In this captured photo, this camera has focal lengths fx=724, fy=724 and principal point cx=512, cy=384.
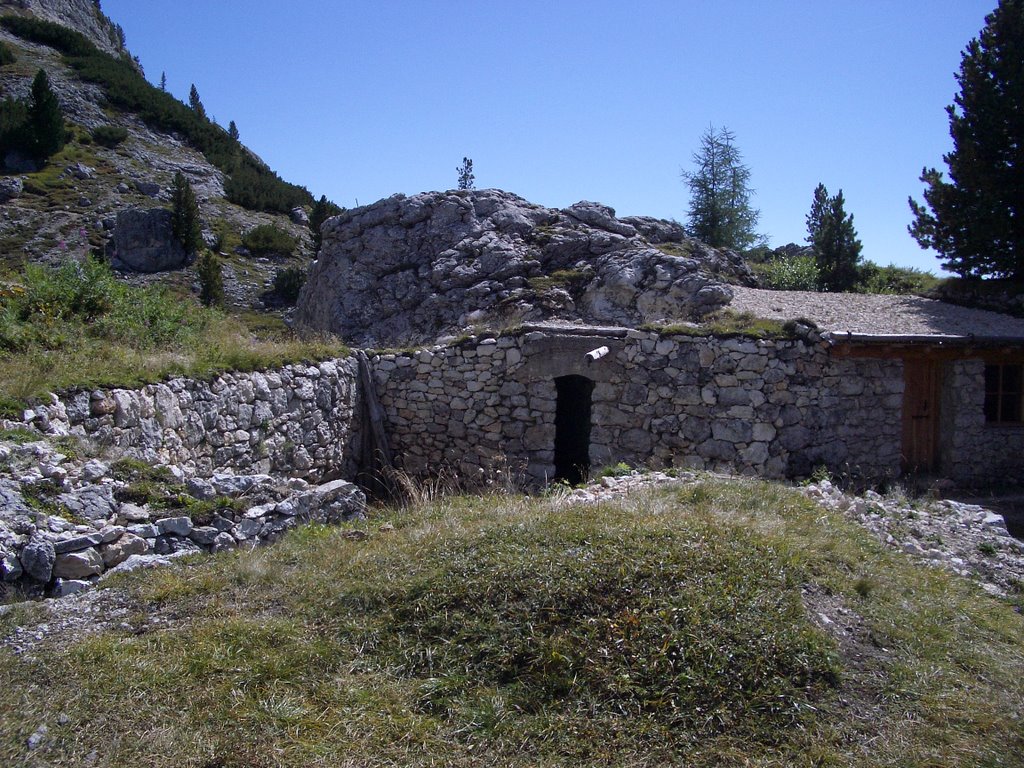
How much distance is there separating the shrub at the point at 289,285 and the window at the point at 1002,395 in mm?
23212

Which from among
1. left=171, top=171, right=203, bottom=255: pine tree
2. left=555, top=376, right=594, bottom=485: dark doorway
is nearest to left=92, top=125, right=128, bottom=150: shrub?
left=171, top=171, right=203, bottom=255: pine tree

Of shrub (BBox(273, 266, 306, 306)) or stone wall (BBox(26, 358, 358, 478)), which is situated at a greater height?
shrub (BBox(273, 266, 306, 306))

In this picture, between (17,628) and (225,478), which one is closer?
(17,628)

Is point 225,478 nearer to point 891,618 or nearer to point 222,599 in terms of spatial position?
point 222,599

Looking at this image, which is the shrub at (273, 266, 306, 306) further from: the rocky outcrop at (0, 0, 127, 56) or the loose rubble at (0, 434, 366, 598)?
the rocky outcrop at (0, 0, 127, 56)

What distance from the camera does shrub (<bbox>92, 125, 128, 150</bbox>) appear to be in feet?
119

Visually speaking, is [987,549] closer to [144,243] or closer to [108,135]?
[144,243]

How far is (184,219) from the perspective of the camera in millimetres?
30031

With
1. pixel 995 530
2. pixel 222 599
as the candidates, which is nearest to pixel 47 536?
pixel 222 599

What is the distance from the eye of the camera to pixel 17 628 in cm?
449

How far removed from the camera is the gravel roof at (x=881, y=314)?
12625 millimetres

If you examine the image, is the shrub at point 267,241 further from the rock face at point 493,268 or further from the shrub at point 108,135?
the rock face at point 493,268

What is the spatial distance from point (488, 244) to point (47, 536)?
525 inches

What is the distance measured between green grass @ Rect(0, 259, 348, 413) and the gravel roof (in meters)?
8.88
